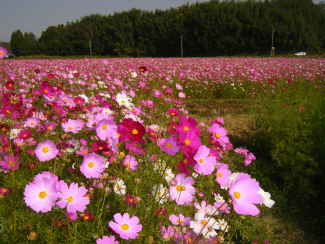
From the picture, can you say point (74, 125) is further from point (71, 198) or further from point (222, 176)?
point (222, 176)

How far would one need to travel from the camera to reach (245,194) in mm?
773

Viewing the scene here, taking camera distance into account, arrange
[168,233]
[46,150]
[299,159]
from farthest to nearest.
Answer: [299,159] < [46,150] < [168,233]

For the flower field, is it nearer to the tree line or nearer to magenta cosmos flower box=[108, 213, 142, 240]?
magenta cosmos flower box=[108, 213, 142, 240]

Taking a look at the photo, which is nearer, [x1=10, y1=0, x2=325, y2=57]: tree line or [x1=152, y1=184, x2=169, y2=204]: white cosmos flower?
[x1=152, y1=184, x2=169, y2=204]: white cosmos flower

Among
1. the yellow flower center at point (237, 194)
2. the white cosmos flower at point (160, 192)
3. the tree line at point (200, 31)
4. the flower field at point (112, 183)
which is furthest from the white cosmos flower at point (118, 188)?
the tree line at point (200, 31)

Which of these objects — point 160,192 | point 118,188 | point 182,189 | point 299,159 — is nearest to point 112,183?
point 118,188

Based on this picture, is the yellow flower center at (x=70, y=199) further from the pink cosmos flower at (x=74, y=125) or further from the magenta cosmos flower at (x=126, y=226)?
the pink cosmos flower at (x=74, y=125)

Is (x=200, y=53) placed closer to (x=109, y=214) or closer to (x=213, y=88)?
(x=213, y=88)

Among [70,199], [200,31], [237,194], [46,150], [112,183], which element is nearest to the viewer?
[237,194]

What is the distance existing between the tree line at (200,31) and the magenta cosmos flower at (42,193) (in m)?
34.0

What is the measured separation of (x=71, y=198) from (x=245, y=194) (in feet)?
1.63

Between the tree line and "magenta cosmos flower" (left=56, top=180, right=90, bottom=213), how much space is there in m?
34.0

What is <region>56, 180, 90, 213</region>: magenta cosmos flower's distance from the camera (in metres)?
0.84

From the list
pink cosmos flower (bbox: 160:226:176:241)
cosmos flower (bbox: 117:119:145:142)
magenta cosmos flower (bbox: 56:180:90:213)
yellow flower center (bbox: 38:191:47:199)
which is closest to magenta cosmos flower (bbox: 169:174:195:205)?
pink cosmos flower (bbox: 160:226:176:241)
